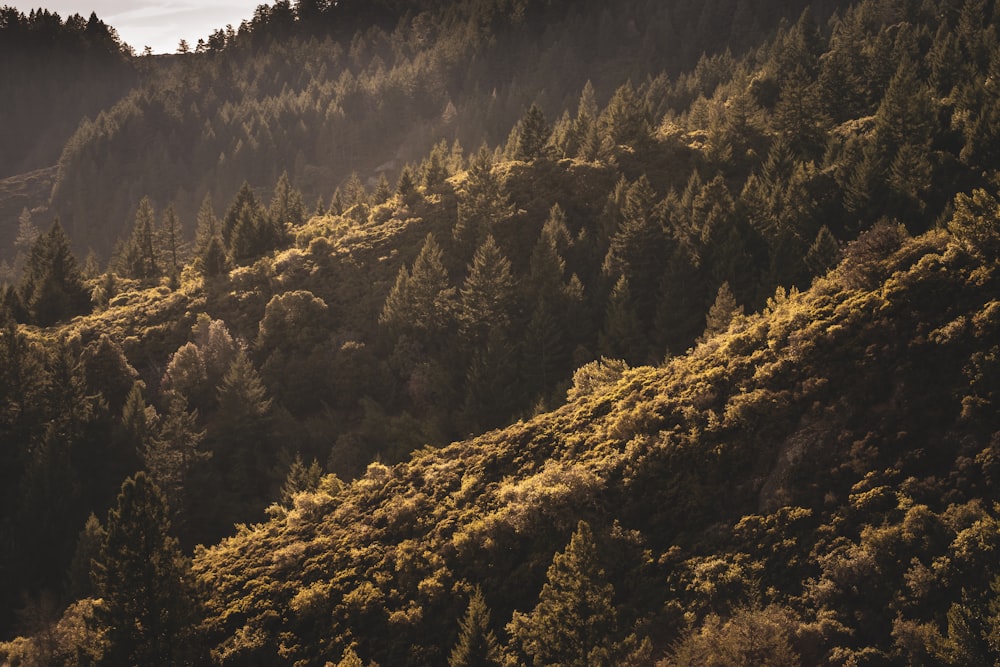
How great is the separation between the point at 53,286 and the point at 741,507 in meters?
85.5

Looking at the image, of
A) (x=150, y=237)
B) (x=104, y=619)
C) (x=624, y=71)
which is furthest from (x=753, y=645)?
(x=624, y=71)

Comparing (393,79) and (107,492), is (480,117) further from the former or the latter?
(107,492)

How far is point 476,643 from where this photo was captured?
973 inches

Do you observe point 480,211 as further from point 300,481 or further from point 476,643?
point 476,643

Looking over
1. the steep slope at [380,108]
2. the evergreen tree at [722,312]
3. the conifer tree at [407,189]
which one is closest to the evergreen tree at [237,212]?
the conifer tree at [407,189]

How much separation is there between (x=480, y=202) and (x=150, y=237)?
173 feet

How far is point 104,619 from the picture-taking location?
2958 centimetres

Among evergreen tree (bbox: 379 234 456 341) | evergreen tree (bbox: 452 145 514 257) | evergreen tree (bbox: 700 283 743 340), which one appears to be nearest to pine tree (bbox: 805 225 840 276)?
evergreen tree (bbox: 700 283 743 340)

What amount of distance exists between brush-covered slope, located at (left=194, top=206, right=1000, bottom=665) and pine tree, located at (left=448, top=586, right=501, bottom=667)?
3.18ft

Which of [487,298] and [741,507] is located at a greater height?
[487,298]

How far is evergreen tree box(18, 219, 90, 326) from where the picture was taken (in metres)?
82.5

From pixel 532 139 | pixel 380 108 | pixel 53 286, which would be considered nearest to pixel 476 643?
pixel 532 139

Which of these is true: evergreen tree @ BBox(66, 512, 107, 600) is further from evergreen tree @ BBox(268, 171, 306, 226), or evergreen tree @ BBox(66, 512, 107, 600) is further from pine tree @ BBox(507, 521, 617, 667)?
evergreen tree @ BBox(268, 171, 306, 226)

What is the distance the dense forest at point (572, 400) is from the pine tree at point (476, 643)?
15 cm
